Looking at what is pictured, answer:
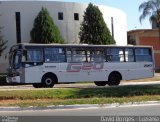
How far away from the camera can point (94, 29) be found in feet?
179

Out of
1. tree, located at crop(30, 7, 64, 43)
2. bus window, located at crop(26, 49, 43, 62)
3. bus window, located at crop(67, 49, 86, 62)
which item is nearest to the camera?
bus window, located at crop(26, 49, 43, 62)

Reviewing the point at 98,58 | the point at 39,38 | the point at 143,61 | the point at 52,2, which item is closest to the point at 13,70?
the point at 98,58

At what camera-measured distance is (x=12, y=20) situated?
174ft

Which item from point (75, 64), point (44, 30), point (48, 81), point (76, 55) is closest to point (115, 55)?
point (76, 55)

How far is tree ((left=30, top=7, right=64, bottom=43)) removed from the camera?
51688mm

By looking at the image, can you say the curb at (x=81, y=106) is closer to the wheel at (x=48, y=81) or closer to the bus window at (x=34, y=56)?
the wheel at (x=48, y=81)

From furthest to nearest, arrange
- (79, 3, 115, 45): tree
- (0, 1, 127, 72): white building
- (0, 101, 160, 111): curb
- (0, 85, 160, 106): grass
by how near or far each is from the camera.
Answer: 1. (79, 3, 115, 45): tree
2. (0, 1, 127, 72): white building
3. (0, 85, 160, 106): grass
4. (0, 101, 160, 111): curb

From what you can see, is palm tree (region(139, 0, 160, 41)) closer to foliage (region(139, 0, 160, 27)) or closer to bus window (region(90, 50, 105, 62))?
foliage (region(139, 0, 160, 27))

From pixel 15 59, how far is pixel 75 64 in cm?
413

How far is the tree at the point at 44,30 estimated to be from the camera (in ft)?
170

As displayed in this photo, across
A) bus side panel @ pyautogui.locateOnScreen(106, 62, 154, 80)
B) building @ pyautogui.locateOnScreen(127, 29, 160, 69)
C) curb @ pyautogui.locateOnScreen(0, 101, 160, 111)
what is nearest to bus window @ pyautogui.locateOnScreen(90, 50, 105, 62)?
bus side panel @ pyautogui.locateOnScreen(106, 62, 154, 80)

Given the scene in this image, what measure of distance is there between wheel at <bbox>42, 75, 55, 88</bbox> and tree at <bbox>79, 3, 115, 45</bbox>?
22619 mm

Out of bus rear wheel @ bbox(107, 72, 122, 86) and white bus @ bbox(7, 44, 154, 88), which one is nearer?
white bus @ bbox(7, 44, 154, 88)

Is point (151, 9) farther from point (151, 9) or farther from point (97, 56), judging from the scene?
point (97, 56)
